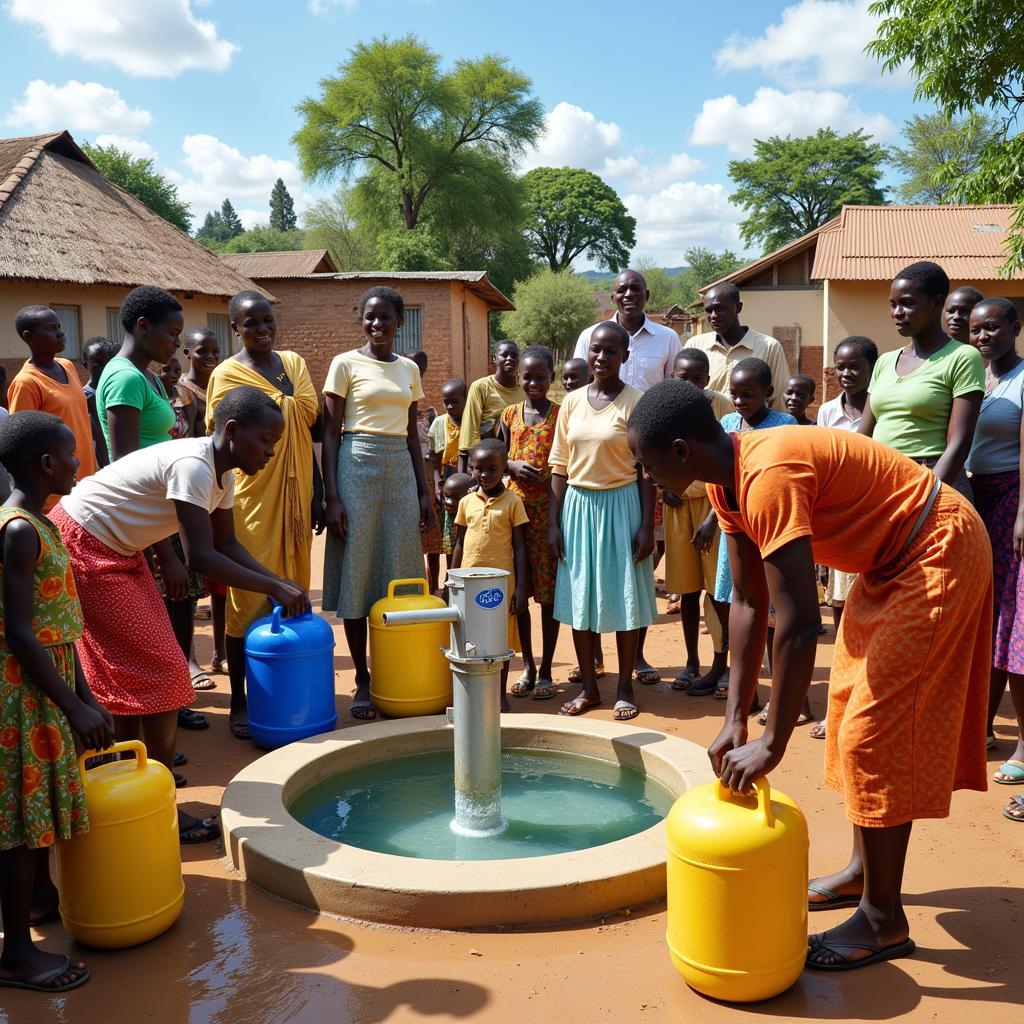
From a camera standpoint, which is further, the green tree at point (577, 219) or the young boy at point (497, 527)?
the green tree at point (577, 219)

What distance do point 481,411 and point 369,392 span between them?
58.1 inches

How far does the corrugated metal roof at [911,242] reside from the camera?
56.7 ft

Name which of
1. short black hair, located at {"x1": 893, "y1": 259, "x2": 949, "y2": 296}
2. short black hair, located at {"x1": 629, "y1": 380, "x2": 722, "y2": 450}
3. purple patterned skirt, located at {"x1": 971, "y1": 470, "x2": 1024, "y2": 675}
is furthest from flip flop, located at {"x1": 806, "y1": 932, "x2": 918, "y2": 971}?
short black hair, located at {"x1": 893, "y1": 259, "x2": 949, "y2": 296}

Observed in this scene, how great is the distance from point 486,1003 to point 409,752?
1.86 meters

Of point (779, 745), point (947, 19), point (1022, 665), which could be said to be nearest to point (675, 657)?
point (1022, 665)

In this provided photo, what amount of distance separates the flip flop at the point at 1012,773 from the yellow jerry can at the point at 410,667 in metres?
2.47

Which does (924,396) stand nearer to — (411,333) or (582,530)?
(582,530)

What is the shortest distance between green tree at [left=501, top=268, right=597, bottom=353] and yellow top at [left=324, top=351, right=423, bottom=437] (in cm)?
3261

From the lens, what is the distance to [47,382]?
5316 millimetres

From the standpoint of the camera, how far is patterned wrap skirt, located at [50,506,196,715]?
10.9 ft

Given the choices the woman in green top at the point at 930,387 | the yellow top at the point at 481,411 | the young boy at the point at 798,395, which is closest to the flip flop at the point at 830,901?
the woman in green top at the point at 930,387

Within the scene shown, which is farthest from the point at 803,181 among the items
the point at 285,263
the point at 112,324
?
the point at 112,324

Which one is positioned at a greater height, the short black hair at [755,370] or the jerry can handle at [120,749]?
the short black hair at [755,370]

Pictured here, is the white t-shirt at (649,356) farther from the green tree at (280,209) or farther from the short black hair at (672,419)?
the green tree at (280,209)
